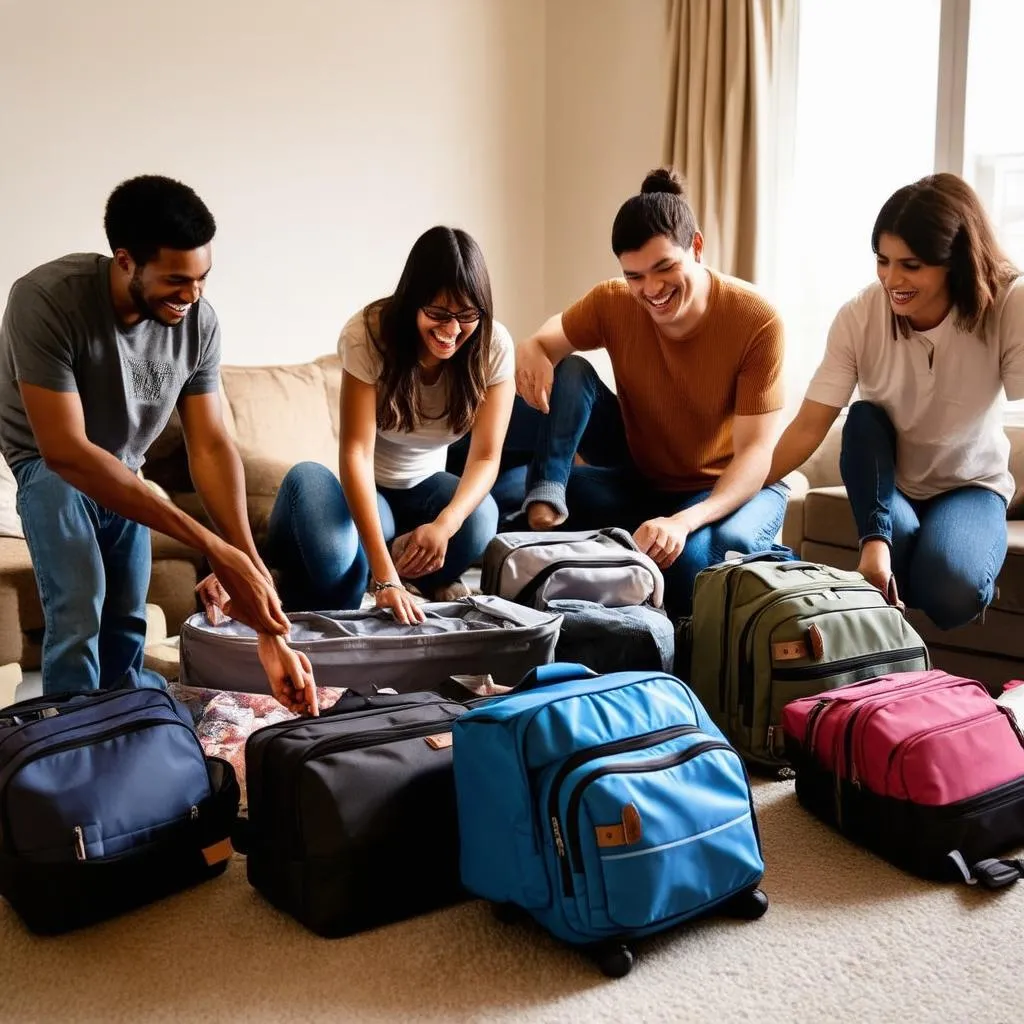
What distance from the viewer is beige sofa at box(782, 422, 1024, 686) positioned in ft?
8.54

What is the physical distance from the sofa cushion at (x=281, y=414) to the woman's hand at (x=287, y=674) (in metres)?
1.64

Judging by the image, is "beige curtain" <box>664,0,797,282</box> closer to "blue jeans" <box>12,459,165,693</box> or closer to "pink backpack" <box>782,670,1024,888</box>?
"pink backpack" <box>782,670,1024,888</box>

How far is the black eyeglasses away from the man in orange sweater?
340mm

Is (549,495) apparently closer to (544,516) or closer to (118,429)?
(544,516)

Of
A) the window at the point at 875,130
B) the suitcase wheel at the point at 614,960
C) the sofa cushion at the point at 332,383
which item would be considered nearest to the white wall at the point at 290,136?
the sofa cushion at the point at 332,383

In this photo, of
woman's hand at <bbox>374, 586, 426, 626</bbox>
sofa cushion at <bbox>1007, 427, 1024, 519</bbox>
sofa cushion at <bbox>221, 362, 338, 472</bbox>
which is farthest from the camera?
sofa cushion at <bbox>221, 362, 338, 472</bbox>

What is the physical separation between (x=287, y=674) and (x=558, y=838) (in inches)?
23.6

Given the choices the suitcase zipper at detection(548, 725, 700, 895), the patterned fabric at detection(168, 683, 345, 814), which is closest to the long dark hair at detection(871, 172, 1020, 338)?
the suitcase zipper at detection(548, 725, 700, 895)

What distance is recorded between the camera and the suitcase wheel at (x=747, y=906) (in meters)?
1.49

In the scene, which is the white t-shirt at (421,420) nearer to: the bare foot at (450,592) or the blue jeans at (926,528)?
the bare foot at (450,592)

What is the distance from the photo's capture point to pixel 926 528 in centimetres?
240

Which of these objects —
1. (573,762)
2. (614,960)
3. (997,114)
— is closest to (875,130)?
(997,114)

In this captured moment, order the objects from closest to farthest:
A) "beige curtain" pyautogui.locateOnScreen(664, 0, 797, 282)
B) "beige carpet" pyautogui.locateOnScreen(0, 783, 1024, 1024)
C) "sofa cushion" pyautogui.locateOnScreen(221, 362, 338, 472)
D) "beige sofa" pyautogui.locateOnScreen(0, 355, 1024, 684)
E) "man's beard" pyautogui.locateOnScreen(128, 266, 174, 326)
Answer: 1. "beige carpet" pyautogui.locateOnScreen(0, 783, 1024, 1024)
2. "man's beard" pyautogui.locateOnScreen(128, 266, 174, 326)
3. "beige sofa" pyautogui.locateOnScreen(0, 355, 1024, 684)
4. "sofa cushion" pyautogui.locateOnScreen(221, 362, 338, 472)
5. "beige curtain" pyautogui.locateOnScreen(664, 0, 797, 282)

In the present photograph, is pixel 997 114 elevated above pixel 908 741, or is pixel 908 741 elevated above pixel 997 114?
pixel 997 114
